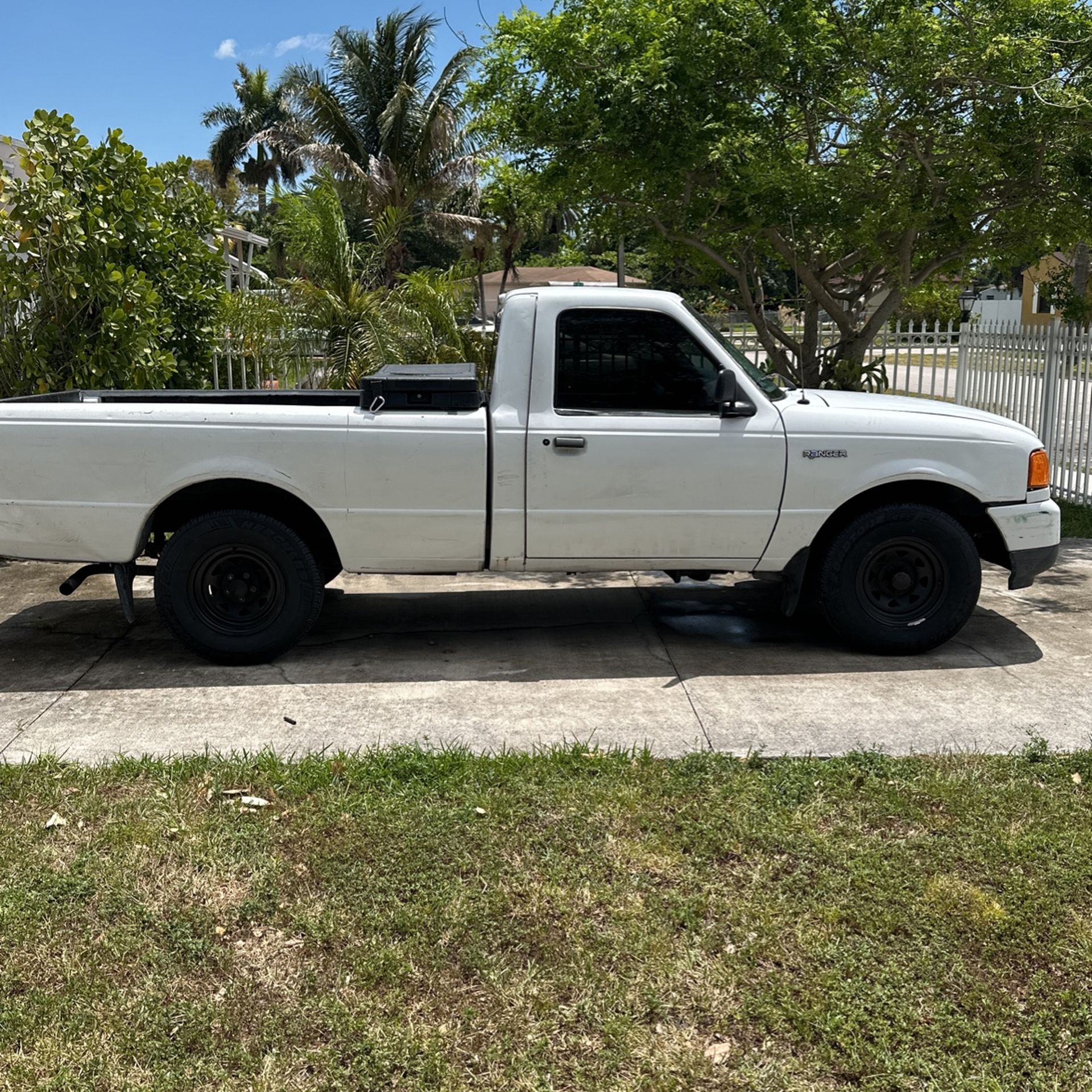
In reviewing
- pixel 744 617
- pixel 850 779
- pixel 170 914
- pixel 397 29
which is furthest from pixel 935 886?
pixel 397 29

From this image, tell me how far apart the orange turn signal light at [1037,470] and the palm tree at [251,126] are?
2118 inches

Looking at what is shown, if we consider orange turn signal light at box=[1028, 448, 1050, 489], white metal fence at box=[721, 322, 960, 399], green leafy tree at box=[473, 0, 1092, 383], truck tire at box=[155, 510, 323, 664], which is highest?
green leafy tree at box=[473, 0, 1092, 383]

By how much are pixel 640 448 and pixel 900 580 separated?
160cm

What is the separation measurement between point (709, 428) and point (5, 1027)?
13.9 ft

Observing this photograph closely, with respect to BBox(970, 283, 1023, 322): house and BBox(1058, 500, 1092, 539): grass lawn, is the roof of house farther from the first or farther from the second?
BBox(970, 283, 1023, 322): house

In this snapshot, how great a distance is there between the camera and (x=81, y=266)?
8594 mm

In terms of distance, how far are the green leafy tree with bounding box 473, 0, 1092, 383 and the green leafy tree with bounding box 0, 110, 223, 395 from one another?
3265 mm

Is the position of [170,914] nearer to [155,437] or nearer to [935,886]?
[935,886]

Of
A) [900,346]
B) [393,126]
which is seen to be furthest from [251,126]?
[900,346]

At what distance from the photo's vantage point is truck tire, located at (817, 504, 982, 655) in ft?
20.4

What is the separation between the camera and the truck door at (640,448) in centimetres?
609

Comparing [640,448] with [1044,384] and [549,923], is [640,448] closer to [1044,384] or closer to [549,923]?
[549,923]

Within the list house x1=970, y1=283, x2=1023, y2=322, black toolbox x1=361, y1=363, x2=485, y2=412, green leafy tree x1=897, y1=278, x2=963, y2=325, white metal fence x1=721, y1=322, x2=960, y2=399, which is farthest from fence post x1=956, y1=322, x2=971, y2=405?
house x1=970, y1=283, x2=1023, y2=322

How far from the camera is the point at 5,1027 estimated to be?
10.5 ft
